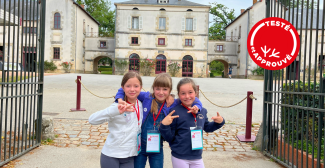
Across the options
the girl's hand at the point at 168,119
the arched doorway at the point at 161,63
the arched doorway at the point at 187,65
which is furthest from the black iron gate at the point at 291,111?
the arched doorway at the point at 187,65

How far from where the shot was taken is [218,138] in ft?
17.2

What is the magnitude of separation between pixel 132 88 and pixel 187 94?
1.68 feet

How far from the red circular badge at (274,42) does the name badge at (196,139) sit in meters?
1.98

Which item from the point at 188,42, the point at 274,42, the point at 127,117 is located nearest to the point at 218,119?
the point at 127,117

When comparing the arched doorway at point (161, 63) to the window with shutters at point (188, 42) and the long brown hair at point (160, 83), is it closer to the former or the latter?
the window with shutters at point (188, 42)

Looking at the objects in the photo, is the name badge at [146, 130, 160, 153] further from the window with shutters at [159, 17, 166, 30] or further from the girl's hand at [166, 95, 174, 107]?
the window with shutters at [159, 17, 166, 30]

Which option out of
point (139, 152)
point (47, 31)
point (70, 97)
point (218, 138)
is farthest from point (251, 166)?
point (47, 31)

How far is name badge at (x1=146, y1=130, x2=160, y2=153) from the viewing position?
7.70ft

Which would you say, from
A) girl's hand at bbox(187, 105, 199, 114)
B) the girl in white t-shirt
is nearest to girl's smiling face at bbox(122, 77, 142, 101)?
the girl in white t-shirt

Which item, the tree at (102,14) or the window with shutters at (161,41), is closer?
the window with shutters at (161,41)

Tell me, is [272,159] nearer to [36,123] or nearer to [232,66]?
[36,123]

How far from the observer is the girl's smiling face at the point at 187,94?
7.98 feet

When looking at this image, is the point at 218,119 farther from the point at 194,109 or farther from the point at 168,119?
the point at 168,119

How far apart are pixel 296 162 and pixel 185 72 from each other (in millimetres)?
29958
